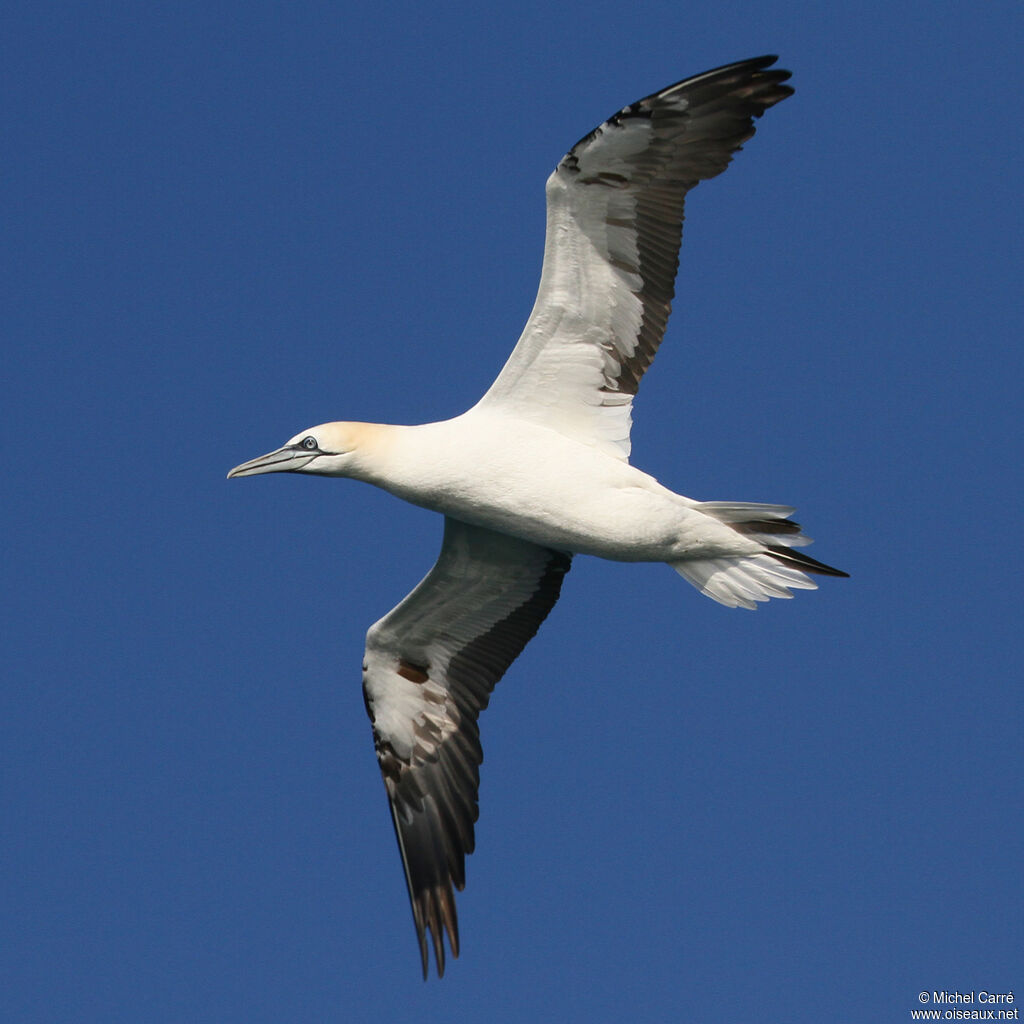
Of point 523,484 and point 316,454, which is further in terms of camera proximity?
point 316,454

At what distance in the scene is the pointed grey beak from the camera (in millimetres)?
11984

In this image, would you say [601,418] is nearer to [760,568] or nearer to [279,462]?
[760,568]

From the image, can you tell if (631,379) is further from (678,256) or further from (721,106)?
(721,106)

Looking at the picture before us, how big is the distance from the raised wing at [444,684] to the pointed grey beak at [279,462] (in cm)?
155

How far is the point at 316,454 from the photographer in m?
11.9

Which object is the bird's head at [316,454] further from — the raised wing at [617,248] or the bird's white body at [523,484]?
the raised wing at [617,248]

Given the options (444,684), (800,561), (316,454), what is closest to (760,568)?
(800,561)

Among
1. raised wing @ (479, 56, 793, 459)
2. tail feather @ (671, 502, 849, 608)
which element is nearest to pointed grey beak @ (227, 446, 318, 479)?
raised wing @ (479, 56, 793, 459)

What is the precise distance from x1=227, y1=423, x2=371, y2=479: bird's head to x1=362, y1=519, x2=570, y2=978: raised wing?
1501mm

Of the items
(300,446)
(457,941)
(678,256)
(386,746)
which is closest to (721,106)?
(678,256)

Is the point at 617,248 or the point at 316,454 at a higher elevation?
the point at 617,248

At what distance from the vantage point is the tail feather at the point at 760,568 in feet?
39.9

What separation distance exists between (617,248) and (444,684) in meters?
4.03

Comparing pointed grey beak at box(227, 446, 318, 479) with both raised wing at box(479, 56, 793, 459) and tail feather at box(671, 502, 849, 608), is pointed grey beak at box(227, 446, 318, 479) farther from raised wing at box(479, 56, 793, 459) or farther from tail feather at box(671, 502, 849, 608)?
tail feather at box(671, 502, 849, 608)
